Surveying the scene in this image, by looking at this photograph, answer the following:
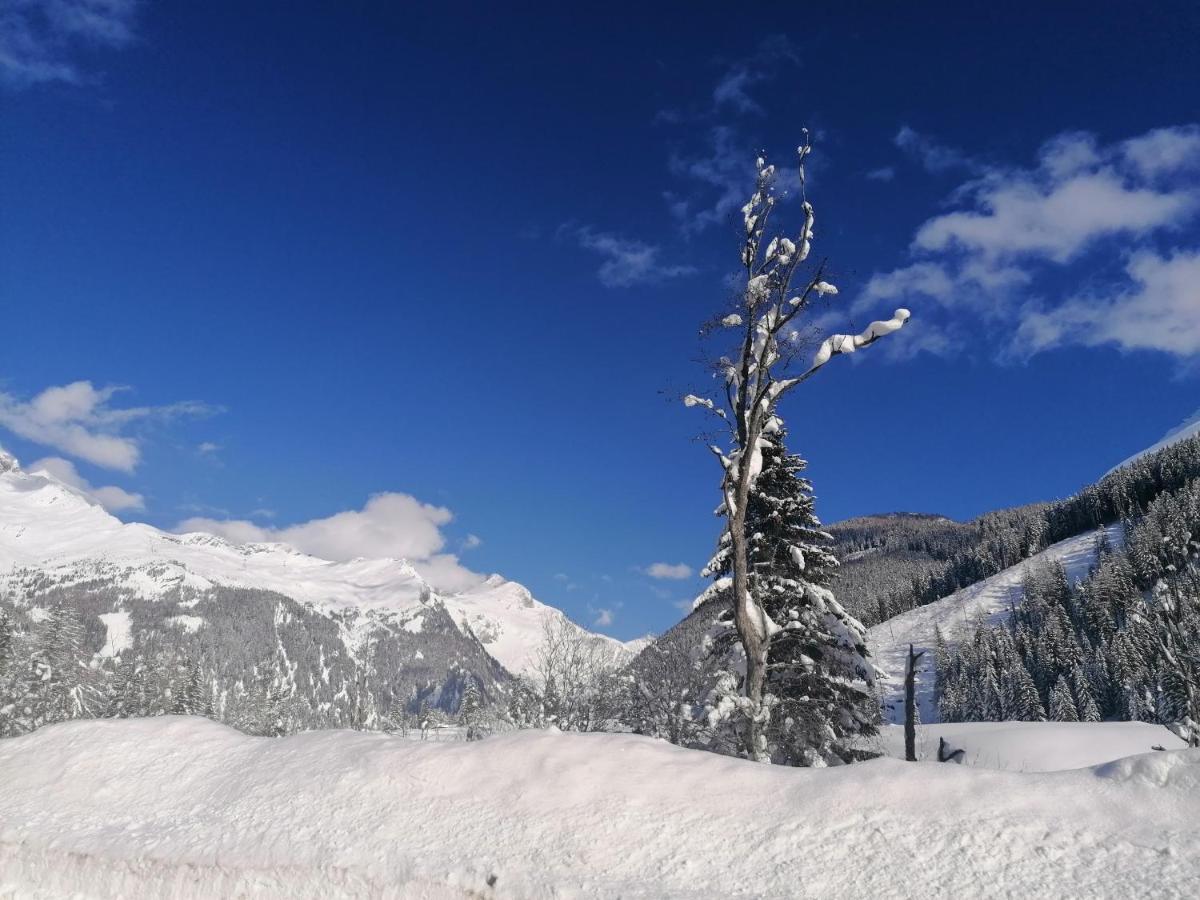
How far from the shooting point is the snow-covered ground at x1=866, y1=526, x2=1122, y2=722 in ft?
426

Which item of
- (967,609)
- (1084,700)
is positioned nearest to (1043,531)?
(967,609)

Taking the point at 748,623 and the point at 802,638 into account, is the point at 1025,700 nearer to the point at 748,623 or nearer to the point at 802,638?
Result: the point at 802,638

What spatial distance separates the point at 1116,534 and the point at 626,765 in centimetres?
17405

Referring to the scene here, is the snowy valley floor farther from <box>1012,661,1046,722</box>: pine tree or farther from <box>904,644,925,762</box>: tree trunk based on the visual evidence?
<box>1012,661,1046,722</box>: pine tree

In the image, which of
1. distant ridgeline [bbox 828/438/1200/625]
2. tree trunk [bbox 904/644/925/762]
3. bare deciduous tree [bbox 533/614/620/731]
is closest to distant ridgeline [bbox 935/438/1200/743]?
distant ridgeline [bbox 828/438/1200/625]

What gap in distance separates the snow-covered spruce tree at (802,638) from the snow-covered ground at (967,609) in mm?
115153

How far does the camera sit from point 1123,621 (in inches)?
3600

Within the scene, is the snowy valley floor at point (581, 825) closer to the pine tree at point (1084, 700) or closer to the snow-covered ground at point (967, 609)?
the pine tree at point (1084, 700)

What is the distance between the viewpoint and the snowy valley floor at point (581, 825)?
16.0ft

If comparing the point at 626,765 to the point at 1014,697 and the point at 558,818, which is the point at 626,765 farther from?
the point at 1014,697

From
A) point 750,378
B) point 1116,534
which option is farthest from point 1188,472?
point 750,378

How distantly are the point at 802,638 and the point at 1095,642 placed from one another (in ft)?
301

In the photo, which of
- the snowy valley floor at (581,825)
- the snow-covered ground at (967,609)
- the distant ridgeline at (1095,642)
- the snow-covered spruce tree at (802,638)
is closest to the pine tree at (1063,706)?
the distant ridgeline at (1095,642)

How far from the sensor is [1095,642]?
88812 millimetres
